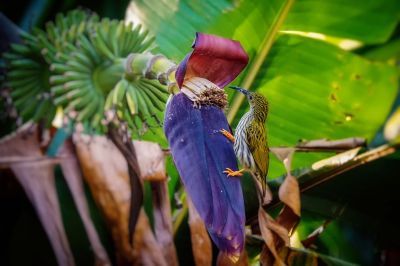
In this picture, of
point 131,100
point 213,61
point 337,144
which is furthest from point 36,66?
point 337,144

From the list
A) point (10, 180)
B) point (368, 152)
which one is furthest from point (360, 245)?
point (10, 180)

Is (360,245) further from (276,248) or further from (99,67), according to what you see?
(99,67)

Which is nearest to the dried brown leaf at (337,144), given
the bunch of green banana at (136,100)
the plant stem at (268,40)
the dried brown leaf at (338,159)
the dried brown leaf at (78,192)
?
the dried brown leaf at (338,159)

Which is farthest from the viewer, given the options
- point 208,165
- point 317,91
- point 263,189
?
point 317,91

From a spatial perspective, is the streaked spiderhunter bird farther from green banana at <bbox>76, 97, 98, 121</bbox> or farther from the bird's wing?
green banana at <bbox>76, 97, 98, 121</bbox>

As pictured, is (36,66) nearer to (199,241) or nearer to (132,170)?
(132,170)

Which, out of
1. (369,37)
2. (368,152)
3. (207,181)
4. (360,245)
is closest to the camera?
(207,181)
